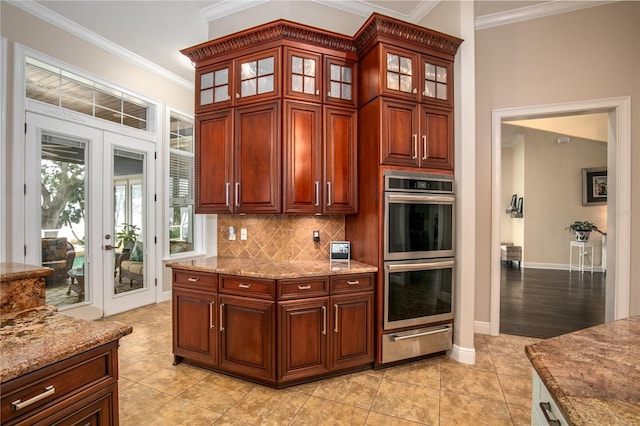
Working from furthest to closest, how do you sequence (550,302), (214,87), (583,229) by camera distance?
(583,229), (550,302), (214,87)

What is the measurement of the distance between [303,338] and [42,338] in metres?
1.63

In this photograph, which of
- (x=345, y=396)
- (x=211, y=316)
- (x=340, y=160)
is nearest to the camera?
(x=345, y=396)

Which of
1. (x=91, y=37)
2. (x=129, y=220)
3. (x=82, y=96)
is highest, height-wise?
(x=91, y=37)

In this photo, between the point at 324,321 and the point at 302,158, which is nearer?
the point at 324,321

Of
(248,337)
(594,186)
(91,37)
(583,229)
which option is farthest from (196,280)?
(594,186)

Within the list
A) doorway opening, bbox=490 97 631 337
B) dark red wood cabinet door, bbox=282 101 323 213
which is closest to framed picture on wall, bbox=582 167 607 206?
doorway opening, bbox=490 97 631 337

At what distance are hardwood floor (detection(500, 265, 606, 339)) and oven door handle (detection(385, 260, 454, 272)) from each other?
60.2 inches

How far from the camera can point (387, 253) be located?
8.30 feet

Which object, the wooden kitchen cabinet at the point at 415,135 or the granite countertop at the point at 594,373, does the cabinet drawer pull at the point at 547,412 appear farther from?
the wooden kitchen cabinet at the point at 415,135

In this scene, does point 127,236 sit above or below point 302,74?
below

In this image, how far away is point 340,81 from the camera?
282 centimetres

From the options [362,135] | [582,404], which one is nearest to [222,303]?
[362,135]

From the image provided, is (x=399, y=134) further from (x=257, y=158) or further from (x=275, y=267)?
(x=275, y=267)

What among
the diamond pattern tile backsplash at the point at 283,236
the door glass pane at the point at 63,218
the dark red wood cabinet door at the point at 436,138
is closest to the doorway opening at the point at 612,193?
the dark red wood cabinet door at the point at 436,138
